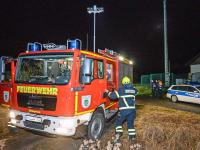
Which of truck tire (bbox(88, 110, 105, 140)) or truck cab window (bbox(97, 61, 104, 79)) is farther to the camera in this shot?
truck cab window (bbox(97, 61, 104, 79))

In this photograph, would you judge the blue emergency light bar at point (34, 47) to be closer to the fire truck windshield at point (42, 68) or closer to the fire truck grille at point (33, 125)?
the fire truck windshield at point (42, 68)

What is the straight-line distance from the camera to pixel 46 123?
19.7 ft

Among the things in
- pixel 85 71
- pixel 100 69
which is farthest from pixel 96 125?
pixel 85 71

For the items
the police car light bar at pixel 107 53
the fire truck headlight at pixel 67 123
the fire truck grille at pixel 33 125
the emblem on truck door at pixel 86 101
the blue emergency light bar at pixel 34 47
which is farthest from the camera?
the police car light bar at pixel 107 53

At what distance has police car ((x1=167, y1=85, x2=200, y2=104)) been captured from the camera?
15.2m

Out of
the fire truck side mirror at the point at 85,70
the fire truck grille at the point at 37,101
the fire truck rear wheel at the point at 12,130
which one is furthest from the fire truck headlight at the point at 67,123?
the fire truck rear wheel at the point at 12,130

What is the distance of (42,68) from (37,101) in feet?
3.21

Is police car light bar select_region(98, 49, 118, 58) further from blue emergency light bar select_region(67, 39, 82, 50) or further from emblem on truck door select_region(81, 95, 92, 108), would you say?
emblem on truck door select_region(81, 95, 92, 108)

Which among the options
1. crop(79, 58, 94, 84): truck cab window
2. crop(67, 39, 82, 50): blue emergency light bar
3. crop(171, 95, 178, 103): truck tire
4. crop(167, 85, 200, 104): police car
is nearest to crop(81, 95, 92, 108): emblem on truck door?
crop(79, 58, 94, 84): truck cab window

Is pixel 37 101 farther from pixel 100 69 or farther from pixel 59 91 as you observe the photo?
pixel 100 69

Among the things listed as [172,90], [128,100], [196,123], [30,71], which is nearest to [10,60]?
[30,71]

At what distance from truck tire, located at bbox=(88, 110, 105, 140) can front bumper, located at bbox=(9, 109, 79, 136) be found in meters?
0.83

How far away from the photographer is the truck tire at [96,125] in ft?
22.0

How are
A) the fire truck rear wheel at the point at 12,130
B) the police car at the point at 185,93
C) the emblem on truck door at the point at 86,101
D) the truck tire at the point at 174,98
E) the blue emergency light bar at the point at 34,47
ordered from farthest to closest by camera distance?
the truck tire at the point at 174,98 → the police car at the point at 185,93 → the fire truck rear wheel at the point at 12,130 → the blue emergency light bar at the point at 34,47 → the emblem on truck door at the point at 86,101
